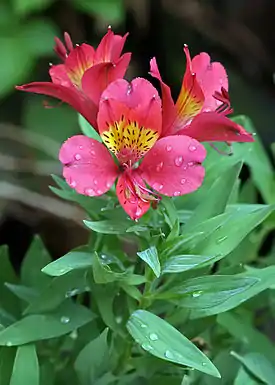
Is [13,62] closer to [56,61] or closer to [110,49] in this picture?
[56,61]

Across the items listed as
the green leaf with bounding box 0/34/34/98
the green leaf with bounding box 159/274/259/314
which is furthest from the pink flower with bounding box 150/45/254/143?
the green leaf with bounding box 0/34/34/98

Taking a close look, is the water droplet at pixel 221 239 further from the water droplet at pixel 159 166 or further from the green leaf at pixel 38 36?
the green leaf at pixel 38 36

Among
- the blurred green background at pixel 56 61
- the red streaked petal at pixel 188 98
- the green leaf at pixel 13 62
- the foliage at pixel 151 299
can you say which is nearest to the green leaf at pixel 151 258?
the foliage at pixel 151 299

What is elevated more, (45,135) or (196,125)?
(196,125)

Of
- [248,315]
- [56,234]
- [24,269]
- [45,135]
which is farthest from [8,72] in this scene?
[248,315]

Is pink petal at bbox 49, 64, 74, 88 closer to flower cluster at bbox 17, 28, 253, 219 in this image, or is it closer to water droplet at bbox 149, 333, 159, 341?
flower cluster at bbox 17, 28, 253, 219

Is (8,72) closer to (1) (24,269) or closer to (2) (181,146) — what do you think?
(1) (24,269)

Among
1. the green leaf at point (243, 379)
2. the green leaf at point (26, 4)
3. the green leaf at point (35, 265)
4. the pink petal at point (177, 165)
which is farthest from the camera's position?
the green leaf at point (26, 4)

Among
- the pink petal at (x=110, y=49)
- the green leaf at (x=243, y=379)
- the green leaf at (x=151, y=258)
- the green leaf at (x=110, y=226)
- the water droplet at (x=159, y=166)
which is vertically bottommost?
the green leaf at (x=243, y=379)
